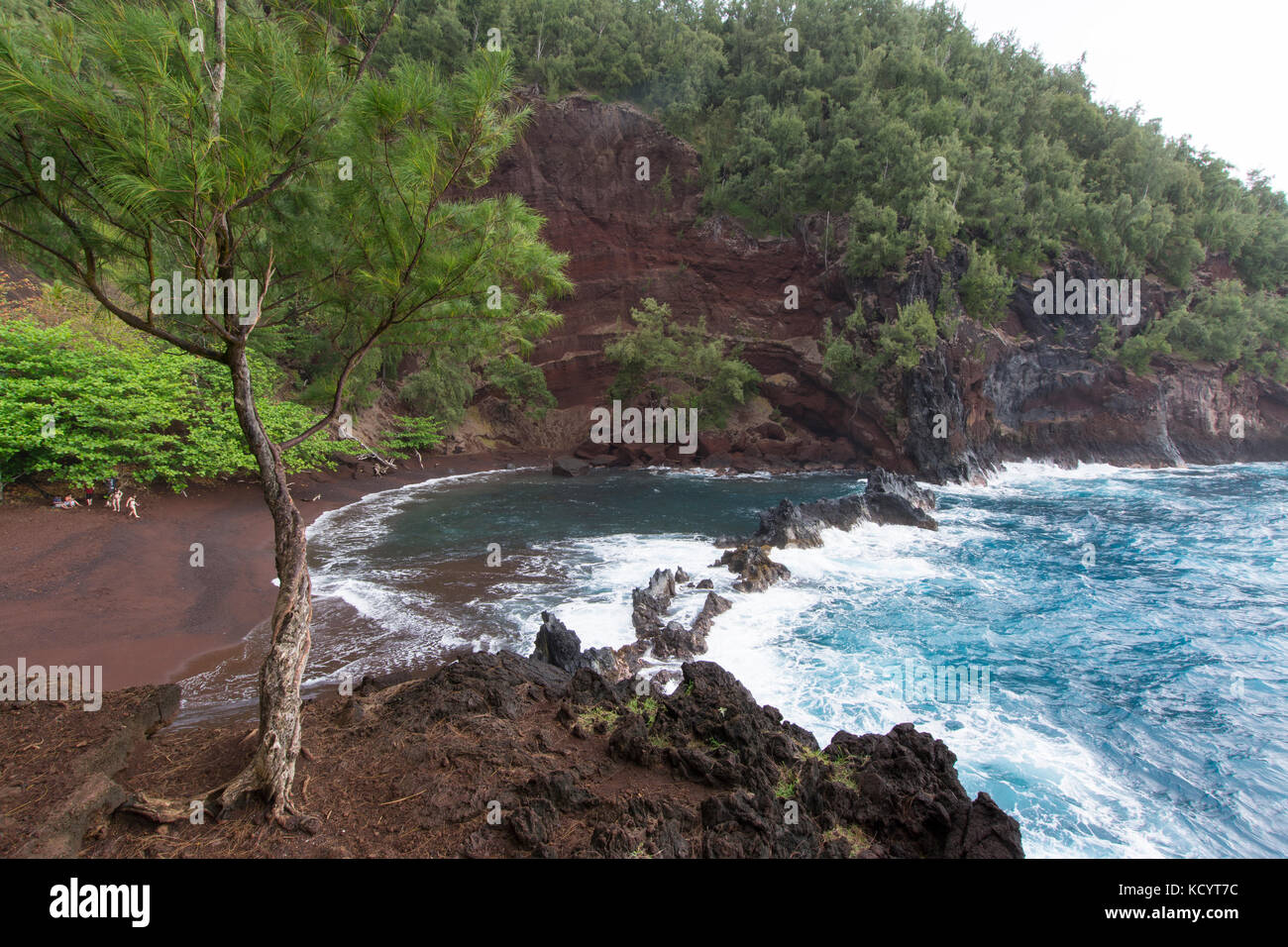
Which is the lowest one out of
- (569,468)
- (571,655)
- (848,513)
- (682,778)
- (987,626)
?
(987,626)

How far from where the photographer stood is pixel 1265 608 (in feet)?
46.4

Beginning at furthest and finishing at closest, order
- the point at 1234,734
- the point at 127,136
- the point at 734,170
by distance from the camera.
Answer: the point at 734,170, the point at 1234,734, the point at 127,136

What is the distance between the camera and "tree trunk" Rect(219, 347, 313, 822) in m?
4.87

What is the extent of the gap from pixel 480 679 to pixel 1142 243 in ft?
161

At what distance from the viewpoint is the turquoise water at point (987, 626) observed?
26.6 ft

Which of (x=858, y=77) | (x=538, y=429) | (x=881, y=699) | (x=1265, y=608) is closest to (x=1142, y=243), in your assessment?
(x=858, y=77)

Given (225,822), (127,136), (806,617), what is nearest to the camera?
(127,136)

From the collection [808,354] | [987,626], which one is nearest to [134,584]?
[987,626]

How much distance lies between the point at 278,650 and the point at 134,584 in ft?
31.5

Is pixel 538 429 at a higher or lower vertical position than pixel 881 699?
higher

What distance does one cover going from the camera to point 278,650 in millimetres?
5004

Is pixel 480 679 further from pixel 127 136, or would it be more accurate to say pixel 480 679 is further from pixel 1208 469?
pixel 1208 469

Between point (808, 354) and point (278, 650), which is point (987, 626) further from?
point (808, 354)

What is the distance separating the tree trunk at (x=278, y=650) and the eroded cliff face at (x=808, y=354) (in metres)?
29.5
